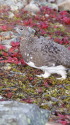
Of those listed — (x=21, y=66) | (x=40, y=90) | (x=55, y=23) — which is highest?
(x=55, y=23)

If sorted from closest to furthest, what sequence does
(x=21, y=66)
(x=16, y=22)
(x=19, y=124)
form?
(x=19, y=124)
(x=21, y=66)
(x=16, y=22)

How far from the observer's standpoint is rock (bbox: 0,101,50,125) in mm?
4812

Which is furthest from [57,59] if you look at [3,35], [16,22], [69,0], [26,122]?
[69,0]

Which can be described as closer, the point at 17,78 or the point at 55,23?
the point at 17,78

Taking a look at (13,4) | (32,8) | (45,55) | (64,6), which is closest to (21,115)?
(45,55)

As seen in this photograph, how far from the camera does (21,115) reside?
4891 millimetres

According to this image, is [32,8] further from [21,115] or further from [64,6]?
[21,115]

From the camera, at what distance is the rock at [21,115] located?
481 centimetres

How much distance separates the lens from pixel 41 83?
23.9 ft

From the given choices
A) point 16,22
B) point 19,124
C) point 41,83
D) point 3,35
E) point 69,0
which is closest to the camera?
point 19,124

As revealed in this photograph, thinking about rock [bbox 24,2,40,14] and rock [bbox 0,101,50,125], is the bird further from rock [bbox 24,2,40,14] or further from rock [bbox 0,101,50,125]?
rock [bbox 24,2,40,14]

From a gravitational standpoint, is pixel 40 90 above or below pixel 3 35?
below

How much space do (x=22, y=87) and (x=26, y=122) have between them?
219 cm

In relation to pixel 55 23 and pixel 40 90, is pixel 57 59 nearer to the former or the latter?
pixel 40 90
